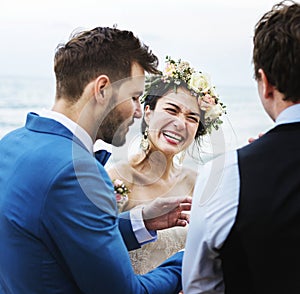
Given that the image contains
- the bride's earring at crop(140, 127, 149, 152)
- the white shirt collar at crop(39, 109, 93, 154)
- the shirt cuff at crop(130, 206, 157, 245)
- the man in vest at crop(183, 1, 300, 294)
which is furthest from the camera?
the bride's earring at crop(140, 127, 149, 152)

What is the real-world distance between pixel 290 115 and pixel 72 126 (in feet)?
1.71

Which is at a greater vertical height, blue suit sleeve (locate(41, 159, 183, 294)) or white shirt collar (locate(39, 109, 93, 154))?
white shirt collar (locate(39, 109, 93, 154))

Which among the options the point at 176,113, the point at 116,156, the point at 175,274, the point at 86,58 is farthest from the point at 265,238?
the point at 176,113

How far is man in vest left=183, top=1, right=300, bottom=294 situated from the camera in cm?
121

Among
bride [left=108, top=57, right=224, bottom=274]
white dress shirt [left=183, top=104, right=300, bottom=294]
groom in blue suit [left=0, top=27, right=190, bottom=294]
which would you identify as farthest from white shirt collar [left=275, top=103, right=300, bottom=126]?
bride [left=108, top=57, right=224, bottom=274]

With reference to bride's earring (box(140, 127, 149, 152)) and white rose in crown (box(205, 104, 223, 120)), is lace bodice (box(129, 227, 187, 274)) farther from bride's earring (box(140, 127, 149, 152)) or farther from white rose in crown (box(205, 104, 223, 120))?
white rose in crown (box(205, 104, 223, 120))

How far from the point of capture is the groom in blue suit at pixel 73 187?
51.0 inches

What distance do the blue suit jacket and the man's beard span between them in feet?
0.44

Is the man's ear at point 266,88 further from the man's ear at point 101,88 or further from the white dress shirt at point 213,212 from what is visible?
the man's ear at point 101,88

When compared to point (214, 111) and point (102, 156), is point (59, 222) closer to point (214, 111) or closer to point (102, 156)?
point (102, 156)

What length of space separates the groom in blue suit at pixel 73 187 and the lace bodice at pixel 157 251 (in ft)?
2.50

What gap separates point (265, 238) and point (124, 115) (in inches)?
20.7

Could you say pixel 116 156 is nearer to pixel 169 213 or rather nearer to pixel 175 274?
pixel 169 213

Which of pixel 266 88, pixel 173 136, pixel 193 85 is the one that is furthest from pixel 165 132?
pixel 266 88
